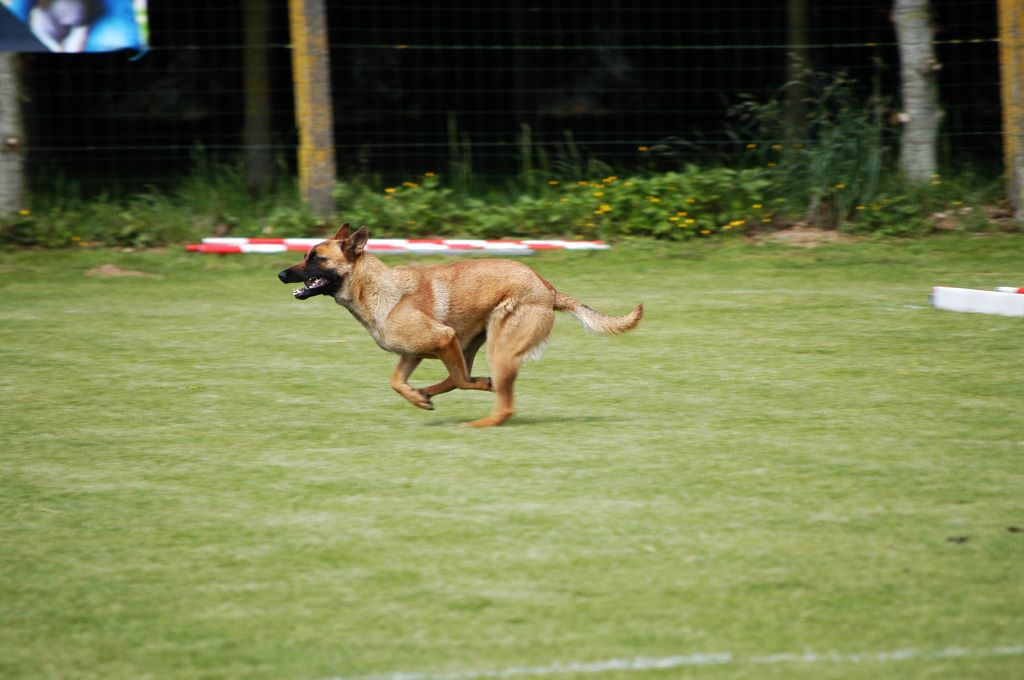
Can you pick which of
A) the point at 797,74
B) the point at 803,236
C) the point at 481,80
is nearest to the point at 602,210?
the point at 803,236

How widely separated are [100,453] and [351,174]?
9096 millimetres

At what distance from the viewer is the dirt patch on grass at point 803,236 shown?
12148mm

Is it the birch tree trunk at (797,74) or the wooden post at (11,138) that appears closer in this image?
the wooden post at (11,138)

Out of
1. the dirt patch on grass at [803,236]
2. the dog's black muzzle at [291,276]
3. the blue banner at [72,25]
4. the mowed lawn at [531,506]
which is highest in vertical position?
the blue banner at [72,25]

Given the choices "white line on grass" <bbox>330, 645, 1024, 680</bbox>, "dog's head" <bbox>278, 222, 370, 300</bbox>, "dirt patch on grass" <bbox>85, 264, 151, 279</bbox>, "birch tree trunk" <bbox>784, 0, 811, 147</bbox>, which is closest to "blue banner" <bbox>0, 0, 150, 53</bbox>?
"dirt patch on grass" <bbox>85, 264, 151, 279</bbox>

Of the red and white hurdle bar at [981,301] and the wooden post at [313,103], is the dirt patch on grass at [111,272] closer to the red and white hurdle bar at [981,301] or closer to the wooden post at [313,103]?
the wooden post at [313,103]

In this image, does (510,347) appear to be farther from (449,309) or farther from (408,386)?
(408,386)

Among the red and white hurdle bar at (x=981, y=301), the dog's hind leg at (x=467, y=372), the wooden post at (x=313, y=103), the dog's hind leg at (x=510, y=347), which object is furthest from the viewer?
the wooden post at (x=313, y=103)

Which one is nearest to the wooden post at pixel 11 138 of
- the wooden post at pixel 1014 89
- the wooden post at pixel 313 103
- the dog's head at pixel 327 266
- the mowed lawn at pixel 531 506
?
the wooden post at pixel 313 103

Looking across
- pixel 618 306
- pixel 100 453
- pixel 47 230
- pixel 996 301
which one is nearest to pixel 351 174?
pixel 47 230

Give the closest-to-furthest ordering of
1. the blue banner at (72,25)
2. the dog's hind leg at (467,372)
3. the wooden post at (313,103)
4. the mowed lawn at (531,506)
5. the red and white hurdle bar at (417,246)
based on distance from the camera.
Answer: the mowed lawn at (531,506), the dog's hind leg at (467,372), the red and white hurdle bar at (417,246), the blue banner at (72,25), the wooden post at (313,103)

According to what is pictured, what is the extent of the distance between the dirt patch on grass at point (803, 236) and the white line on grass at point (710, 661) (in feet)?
29.6

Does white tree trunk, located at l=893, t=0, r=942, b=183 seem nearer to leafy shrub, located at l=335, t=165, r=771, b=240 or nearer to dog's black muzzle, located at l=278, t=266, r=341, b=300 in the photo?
leafy shrub, located at l=335, t=165, r=771, b=240

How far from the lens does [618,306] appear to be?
31.0ft
